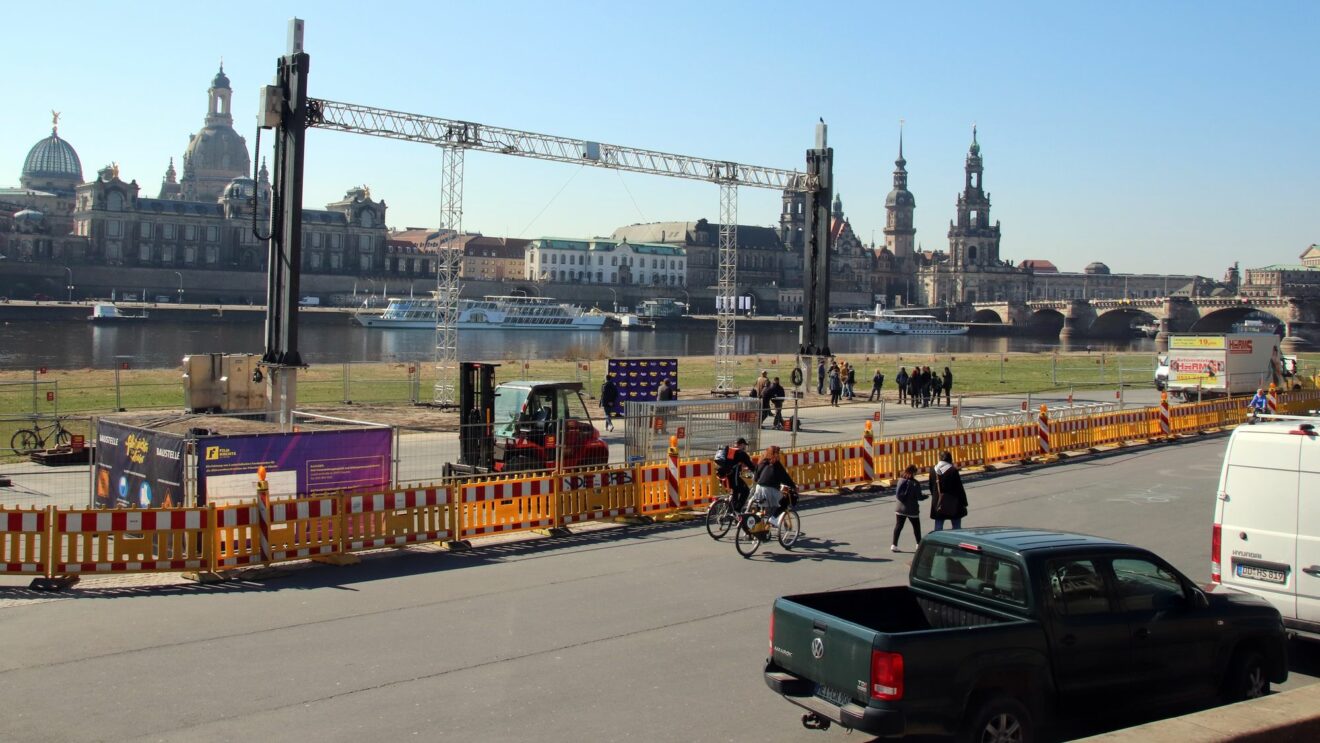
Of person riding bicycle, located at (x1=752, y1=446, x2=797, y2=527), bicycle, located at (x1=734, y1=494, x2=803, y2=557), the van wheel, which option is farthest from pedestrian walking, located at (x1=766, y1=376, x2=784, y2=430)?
the van wheel

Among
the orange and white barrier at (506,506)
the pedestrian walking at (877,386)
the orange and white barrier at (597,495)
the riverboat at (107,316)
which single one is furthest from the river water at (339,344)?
the orange and white barrier at (506,506)

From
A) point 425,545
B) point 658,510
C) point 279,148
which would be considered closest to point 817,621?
point 425,545

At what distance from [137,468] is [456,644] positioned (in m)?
6.58

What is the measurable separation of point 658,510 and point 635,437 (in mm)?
2099

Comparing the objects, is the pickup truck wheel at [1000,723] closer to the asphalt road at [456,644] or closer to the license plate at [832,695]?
the license plate at [832,695]

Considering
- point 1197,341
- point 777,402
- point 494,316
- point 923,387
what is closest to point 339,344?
point 494,316

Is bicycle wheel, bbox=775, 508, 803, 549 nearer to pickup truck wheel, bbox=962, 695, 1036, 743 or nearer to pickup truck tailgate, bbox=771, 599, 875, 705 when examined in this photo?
pickup truck tailgate, bbox=771, 599, 875, 705

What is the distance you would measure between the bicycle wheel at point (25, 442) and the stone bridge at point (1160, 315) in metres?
118

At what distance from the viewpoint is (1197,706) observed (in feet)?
25.9

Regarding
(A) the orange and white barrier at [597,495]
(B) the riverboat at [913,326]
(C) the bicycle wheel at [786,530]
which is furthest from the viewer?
(B) the riverboat at [913,326]

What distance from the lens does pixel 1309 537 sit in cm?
939

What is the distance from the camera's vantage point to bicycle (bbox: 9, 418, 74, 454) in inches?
899

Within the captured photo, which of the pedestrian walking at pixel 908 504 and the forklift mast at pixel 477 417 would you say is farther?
the forklift mast at pixel 477 417

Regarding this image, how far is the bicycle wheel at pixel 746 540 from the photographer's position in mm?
14391
